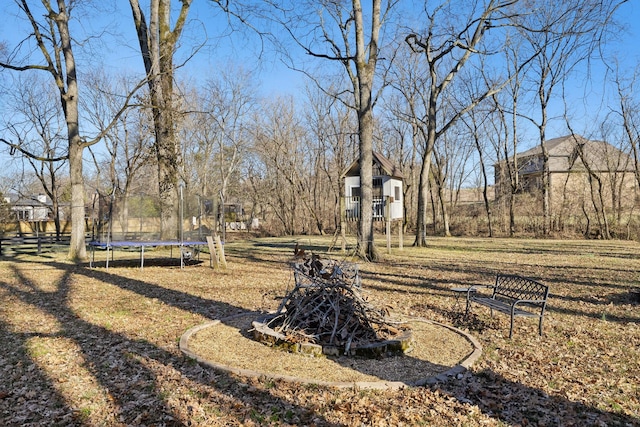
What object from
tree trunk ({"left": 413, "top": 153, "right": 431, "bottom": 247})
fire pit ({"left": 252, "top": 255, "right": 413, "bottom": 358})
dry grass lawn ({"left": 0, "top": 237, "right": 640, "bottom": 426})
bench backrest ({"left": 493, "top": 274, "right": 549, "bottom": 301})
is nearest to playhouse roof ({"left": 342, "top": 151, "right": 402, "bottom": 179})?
tree trunk ({"left": 413, "top": 153, "right": 431, "bottom": 247})

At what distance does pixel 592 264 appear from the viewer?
14.6 meters

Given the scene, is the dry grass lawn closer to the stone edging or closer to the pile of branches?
the stone edging

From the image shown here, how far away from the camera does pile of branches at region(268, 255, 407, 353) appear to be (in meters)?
5.72

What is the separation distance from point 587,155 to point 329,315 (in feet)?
115

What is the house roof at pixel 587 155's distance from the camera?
2990 centimetres

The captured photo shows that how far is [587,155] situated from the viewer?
34406 mm

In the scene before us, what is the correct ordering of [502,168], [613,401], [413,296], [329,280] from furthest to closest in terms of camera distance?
1. [502,168]
2. [413,296]
3. [329,280]
4. [613,401]

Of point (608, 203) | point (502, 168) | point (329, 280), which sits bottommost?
point (329, 280)

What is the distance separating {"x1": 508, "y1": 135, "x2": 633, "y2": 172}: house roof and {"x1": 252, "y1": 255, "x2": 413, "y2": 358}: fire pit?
27629 mm

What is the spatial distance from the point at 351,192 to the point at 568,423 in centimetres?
2064

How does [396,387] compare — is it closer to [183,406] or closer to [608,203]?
[183,406]

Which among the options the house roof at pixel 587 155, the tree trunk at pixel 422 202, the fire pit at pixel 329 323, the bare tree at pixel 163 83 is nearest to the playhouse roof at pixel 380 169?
the tree trunk at pixel 422 202

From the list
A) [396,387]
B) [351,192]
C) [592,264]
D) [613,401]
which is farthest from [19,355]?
[351,192]

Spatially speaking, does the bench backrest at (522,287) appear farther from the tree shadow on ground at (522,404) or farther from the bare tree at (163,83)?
the bare tree at (163,83)
